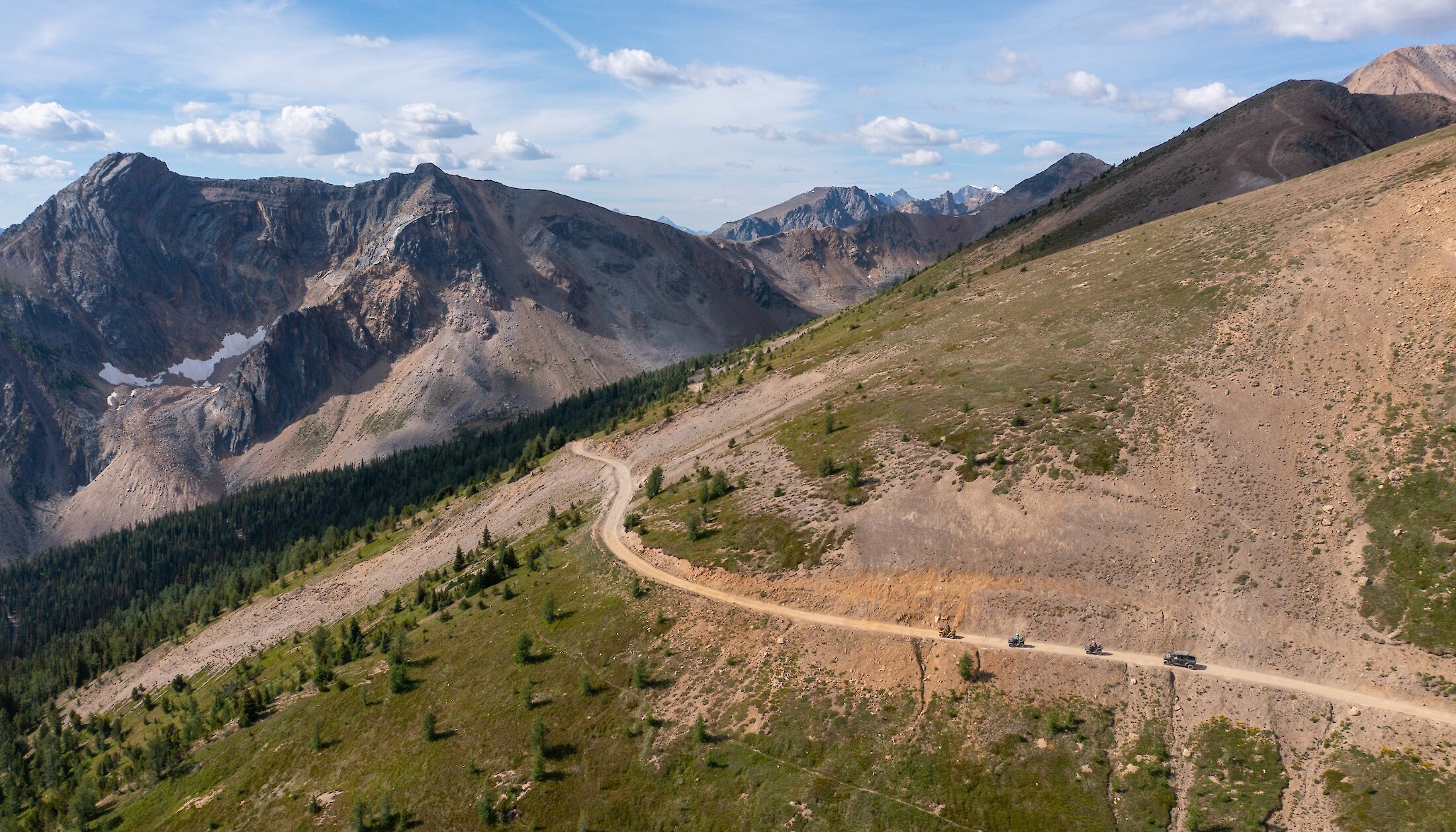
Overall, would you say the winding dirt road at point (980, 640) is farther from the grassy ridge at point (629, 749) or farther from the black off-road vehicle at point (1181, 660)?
the grassy ridge at point (629, 749)

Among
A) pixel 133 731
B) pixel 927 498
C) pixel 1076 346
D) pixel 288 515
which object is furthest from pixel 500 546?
Answer: pixel 288 515

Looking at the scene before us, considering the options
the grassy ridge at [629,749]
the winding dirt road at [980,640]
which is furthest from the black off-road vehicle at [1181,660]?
the grassy ridge at [629,749]

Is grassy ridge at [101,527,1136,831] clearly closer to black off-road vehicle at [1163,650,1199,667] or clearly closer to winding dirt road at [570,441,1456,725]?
winding dirt road at [570,441,1456,725]

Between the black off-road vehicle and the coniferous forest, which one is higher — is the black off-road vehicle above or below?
above

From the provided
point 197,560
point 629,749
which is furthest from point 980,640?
point 197,560

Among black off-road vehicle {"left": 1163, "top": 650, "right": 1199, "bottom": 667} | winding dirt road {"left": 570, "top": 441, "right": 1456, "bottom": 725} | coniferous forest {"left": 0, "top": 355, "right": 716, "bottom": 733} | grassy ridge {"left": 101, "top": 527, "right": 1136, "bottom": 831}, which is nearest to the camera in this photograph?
winding dirt road {"left": 570, "top": 441, "right": 1456, "bottom": 725}

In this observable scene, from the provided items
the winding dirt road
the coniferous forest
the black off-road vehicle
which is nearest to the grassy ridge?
the winding dirt road

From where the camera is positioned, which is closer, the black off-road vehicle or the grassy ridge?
the grassy ridge

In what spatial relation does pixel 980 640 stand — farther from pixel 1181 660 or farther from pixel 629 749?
pixel 629 749
